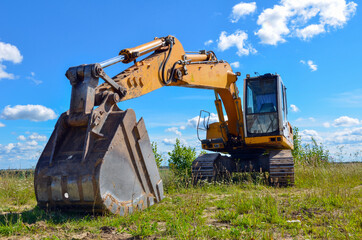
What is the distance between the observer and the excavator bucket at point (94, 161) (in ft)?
15.8

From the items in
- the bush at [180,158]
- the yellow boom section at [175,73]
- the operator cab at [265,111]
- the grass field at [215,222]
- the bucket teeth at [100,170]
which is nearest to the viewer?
the grass field at [215,222]

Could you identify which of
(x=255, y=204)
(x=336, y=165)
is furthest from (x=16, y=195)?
(x=336, y=165)

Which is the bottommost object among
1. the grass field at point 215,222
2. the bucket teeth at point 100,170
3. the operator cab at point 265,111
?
the grass field at point 215,222

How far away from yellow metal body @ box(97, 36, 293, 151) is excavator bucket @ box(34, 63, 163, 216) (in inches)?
20.7

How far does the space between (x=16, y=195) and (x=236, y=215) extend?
5776mm

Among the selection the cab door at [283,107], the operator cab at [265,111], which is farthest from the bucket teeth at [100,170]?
the cab door at [283,107]

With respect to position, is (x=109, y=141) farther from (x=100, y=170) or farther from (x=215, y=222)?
(x=215, y=222)

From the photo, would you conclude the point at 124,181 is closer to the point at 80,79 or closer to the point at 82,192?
the point at 82,192

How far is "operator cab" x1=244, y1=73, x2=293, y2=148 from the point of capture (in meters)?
9.66

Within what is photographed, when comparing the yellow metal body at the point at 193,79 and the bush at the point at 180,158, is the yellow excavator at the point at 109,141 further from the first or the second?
the bush at the point at 180,158

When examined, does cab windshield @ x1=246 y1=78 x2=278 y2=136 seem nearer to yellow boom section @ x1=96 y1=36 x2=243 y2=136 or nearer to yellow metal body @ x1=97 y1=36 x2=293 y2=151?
yellow metal body @ x1=97 y1=36 x2=293 y2=151

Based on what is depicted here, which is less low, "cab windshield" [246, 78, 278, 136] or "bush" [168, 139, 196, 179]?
"cab windshield" [246, 78, 278, 136]

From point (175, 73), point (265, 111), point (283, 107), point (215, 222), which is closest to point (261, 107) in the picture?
point (265, 111)

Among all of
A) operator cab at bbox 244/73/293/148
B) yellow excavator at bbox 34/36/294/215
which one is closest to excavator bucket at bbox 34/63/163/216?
yellow excavator at bbox 34/36/294/215
